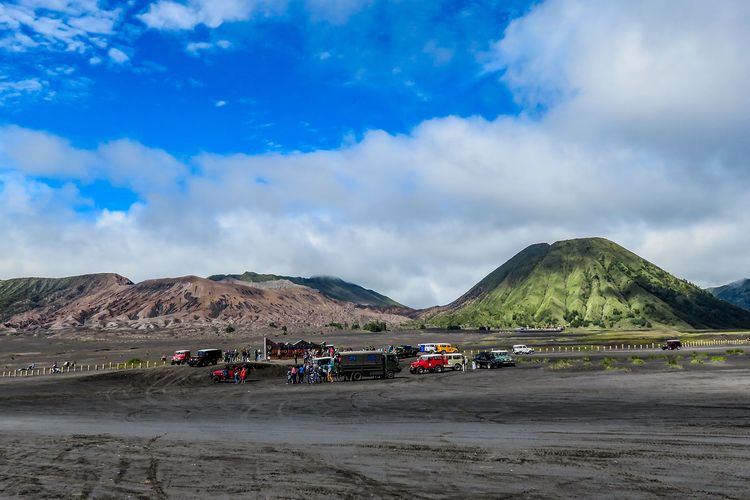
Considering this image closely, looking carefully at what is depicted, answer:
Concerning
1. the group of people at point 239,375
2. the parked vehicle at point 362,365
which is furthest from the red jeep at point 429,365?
the group of people at point 239,375

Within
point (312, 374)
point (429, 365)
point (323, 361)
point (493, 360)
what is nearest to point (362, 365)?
point (312, 374)

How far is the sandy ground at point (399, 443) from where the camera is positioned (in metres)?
12.8

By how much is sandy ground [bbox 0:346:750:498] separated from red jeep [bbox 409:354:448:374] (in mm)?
16613

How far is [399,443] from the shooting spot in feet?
59.8

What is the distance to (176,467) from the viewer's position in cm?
1543

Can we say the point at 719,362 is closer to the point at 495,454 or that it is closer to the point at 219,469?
the point at 495,454

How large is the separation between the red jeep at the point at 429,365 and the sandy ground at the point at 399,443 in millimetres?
16613

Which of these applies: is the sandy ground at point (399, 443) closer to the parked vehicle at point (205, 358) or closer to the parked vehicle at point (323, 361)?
the parked vehicle at point (323, 361)

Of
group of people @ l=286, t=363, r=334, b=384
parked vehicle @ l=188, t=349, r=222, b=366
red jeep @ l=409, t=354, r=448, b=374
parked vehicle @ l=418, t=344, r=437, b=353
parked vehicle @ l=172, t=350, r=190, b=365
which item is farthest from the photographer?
parked vehicle @ l=418, t=344, r=437, b=353

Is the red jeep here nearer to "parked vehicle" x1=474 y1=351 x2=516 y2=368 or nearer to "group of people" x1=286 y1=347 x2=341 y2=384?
"parked vehicle" x1=474 y1=351 x2=516 y2=368

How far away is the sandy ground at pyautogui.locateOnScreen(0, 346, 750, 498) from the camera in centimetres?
1281

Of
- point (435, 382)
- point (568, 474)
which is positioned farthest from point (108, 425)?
point (435, 382)

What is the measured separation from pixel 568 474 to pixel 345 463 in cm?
581

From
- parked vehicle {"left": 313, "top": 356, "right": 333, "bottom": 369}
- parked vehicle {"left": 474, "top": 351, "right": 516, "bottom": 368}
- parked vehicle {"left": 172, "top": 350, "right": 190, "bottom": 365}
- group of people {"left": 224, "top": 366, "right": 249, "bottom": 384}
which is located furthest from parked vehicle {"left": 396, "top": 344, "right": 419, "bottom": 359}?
group of people {"left": 224, "top": 366, "right": 249, "bottom": 384}
